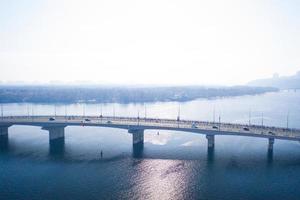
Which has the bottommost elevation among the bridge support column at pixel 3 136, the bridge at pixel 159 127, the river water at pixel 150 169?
the river water at pixel 150 169

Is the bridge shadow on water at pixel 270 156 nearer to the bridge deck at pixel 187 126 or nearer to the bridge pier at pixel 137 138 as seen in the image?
the bridge deck at pixel 187 126

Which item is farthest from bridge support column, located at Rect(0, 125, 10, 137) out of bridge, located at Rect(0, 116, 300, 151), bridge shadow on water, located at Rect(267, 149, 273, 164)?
bridge shadow on water, located at Rect(267, 149, 273, 164)

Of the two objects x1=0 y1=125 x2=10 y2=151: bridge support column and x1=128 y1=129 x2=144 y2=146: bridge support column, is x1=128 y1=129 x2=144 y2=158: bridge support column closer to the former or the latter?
x1=128 y1=129 x2=144 y2=146: bridge support column

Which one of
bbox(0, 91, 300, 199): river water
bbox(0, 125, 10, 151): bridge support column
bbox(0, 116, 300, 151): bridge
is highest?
bbox(0, 116, 300, 151): bridge

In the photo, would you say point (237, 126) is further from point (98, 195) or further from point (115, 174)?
point (98, 195)

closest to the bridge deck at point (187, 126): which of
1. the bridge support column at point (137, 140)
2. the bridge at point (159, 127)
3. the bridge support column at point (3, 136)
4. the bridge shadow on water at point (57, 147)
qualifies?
the bridge at point (159, 127)

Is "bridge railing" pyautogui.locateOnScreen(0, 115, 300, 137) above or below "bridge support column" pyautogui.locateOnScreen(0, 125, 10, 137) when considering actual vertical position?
above
